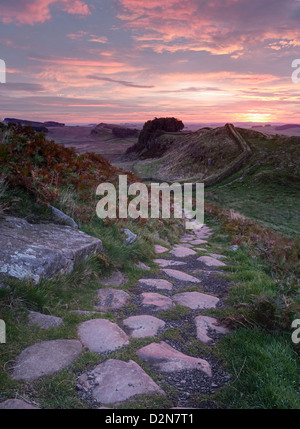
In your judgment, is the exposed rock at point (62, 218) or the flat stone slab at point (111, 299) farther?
the exposed rock at point (62, 218)

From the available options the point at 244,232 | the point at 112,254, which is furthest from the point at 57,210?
the point at 244,232

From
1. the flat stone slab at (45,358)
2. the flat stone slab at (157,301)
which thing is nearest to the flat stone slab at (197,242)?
the flat stone slab at (157,301)

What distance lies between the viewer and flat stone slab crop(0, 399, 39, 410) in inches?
96.2

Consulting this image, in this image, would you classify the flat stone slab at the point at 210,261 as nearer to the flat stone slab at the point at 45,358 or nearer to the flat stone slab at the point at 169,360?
the flat stone slab at the point at 169,360

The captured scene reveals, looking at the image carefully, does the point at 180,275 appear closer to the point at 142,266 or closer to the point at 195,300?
the point at 142,266

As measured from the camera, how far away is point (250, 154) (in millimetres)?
45312

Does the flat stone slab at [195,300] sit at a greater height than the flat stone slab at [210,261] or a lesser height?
greater

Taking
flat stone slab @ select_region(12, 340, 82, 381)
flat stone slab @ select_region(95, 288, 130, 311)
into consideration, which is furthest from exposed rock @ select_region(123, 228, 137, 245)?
flat stone slab @ select_region(12, 340, 82, 381)

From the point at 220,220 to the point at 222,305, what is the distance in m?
9.31

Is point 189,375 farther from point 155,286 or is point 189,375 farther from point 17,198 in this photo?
point 17,198

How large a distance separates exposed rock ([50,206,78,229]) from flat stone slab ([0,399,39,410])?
3.92 meters

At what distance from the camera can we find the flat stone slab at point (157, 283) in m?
5.62

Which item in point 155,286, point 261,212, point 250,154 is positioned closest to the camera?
point 155,286

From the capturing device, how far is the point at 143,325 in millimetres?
4082
